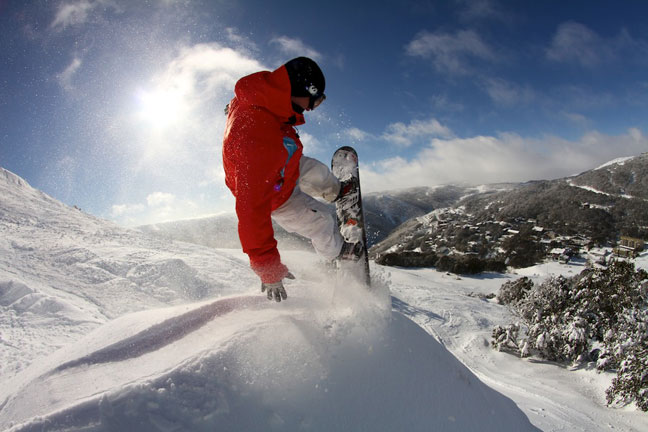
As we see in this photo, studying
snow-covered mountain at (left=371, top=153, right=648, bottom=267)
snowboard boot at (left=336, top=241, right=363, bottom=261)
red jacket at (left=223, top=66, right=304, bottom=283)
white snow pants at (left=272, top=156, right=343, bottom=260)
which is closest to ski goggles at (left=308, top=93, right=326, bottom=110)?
red jacket at (left=223, top=66, right=304, bottom=283)

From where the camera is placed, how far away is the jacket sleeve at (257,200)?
2447mm

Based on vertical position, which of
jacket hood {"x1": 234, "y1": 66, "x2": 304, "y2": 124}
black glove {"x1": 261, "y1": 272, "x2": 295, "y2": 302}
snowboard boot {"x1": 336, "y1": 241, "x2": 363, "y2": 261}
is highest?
jacket hood {"x1": 234, "y1": 66, "x2": 304, "y2": 124}

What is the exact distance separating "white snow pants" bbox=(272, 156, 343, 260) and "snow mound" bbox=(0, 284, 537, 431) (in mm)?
1234

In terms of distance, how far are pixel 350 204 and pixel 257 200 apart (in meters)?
1.97

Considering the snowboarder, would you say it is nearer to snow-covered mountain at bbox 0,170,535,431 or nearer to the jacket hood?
the jacket hood

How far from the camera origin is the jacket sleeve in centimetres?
245

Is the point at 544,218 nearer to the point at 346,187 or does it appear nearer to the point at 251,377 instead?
the point at 346,187

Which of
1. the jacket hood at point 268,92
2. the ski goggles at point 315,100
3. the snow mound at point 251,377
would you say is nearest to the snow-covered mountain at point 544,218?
the ski goggles at point 315,100

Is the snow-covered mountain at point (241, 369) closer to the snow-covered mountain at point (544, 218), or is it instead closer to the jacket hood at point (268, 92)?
the jacket hood at point (268, 92)

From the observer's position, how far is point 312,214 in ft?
11.6

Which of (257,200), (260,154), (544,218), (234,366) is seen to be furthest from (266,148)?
(544,218)

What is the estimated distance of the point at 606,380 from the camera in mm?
8273

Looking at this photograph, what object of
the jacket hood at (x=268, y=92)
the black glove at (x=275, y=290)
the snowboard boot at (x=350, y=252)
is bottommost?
the black glove at (x=275, y=290)

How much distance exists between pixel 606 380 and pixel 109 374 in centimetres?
1131
